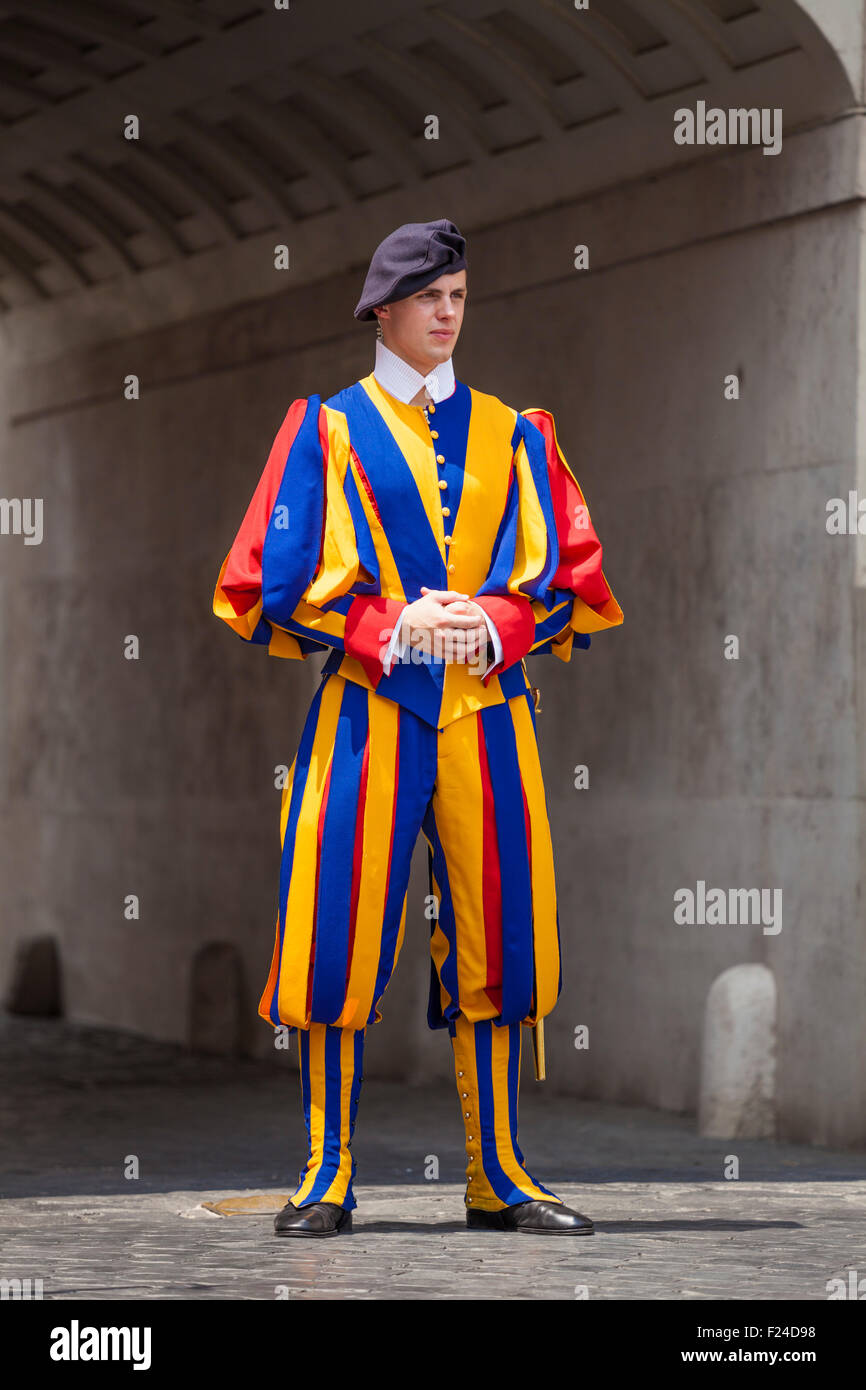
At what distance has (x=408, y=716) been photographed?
5160 mm

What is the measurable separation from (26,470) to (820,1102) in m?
7.01

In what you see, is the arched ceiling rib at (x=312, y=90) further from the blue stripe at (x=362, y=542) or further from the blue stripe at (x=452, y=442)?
the blue stripe at (x=362, y=542)

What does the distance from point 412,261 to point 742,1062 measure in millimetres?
3743

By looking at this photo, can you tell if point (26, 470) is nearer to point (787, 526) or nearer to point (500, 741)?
point (787, 526)

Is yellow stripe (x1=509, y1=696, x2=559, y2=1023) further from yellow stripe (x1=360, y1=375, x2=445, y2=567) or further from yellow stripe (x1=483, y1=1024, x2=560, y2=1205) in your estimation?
yellow stripe (x1=360, y1=375, x2=445, y2=567)

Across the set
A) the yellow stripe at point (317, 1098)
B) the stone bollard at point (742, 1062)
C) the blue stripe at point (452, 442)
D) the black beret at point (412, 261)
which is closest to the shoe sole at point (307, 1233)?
the yellow stripe at point (317, 1098)

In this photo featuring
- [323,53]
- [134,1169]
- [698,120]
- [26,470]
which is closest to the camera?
[134,1169]

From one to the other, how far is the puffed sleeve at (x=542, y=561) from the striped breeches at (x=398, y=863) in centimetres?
23

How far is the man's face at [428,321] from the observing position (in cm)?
527

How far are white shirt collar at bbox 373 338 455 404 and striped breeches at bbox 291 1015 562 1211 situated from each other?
5.01 ft

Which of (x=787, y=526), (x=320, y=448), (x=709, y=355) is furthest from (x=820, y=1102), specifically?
(x=320, y=448)

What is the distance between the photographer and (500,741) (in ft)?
17.1

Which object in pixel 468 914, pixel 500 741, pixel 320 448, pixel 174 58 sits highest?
pixel 174 58
